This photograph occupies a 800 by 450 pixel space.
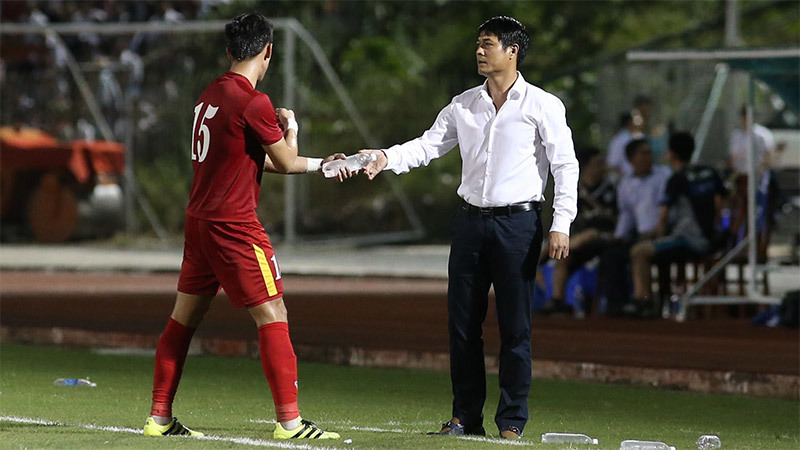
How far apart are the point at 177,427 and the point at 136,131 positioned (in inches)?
677

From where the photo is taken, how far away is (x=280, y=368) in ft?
24.3

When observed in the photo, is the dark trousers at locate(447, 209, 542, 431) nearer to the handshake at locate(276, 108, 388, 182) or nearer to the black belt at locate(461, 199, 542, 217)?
the black belt at locate(461, 199, 542, 217)

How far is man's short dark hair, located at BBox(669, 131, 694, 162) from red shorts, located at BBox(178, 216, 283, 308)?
25.6 ft

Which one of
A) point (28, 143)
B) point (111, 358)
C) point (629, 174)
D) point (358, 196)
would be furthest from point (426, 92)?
point (111, 358)

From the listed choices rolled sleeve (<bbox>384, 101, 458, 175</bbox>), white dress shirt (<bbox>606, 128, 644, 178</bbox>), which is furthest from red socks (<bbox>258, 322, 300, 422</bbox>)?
white dress shirt (<bbox>606, 128, 644, 178</bbox>)

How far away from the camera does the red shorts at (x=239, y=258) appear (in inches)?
291

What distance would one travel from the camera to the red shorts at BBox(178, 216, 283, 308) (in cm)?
740

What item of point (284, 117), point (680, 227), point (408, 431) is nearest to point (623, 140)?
point (680, 227)

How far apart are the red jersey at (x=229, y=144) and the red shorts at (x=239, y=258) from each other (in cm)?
5

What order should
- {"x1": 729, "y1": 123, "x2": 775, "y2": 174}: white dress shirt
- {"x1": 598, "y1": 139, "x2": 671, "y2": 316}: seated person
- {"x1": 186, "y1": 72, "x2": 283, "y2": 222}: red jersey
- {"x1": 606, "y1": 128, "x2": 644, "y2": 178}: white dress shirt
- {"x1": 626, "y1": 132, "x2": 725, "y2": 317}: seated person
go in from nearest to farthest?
{"x1": 186, "y1": 72, "x2": 283, "y2": 222}: red jersey < {"x1": 626, "y1": 132, "x2": 725, "y2": 317}: seated person < {"x1": 598, "y1": 139, "x2": 671, "y2": 316}: seated person < {"x1": 729, "y1": 123, "x2": 775, "y2": 174}: white dress shirt < {"x1": 606, "y1": 128, "x2": 644, "y2": 178}: white dress shirt

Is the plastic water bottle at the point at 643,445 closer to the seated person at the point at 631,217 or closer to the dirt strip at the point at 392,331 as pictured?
the dirt strip at the point at 392,331

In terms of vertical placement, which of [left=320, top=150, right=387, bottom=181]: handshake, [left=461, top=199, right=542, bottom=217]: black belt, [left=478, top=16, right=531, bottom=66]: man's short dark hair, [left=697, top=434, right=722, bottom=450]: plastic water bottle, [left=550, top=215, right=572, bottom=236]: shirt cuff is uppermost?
[left=478, top=16, right=531, bottom=66]: man's short dark hair

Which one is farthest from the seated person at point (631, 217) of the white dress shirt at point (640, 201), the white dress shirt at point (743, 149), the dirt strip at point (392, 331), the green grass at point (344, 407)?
the green grass at point (344, 407)

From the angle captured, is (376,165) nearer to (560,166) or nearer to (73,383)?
(560,166)
